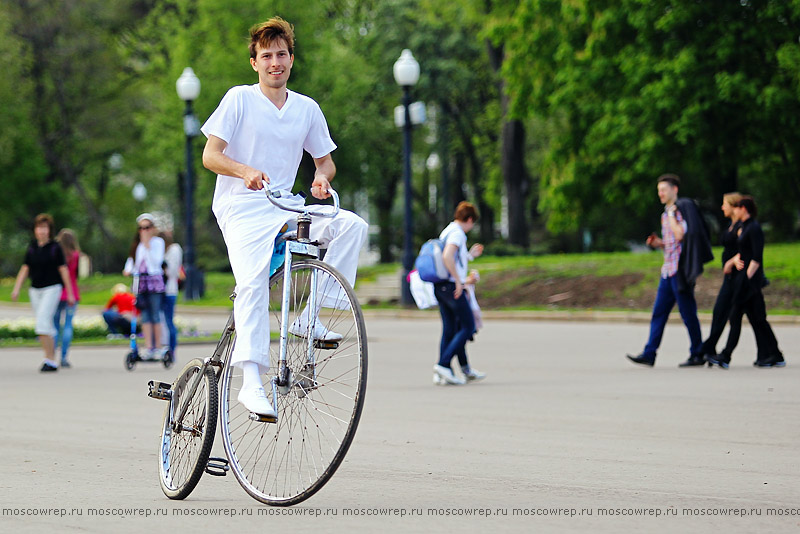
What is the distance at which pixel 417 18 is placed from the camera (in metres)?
50.3

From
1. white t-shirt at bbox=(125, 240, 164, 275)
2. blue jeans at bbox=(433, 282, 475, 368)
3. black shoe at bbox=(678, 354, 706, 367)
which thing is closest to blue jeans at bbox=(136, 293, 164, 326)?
white t-shirt at bbox=(125, 240, 164, 275)

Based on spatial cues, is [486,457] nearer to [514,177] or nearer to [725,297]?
[725,297]

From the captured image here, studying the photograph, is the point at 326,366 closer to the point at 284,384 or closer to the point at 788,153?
the point at 284,384

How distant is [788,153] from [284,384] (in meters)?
30.4

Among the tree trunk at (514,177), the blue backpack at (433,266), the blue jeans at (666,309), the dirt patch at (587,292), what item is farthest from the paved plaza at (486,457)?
the tree trunk at (514,177)

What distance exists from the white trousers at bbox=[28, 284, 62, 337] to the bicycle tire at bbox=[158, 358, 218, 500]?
954cm

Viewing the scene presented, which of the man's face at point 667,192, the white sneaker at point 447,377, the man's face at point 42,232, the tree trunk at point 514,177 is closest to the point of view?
the white sneaker at point 447,377

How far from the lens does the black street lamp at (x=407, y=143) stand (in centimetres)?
2689

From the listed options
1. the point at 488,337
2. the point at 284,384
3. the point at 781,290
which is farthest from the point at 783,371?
the point at 781,290

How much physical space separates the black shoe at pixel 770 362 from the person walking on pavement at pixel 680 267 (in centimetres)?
60

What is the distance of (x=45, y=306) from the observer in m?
15.3

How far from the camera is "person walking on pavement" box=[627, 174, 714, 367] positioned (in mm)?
13758

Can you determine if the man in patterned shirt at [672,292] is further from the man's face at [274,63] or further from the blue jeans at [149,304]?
the man's face at [274,63]

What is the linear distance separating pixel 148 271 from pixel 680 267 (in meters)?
6.53
